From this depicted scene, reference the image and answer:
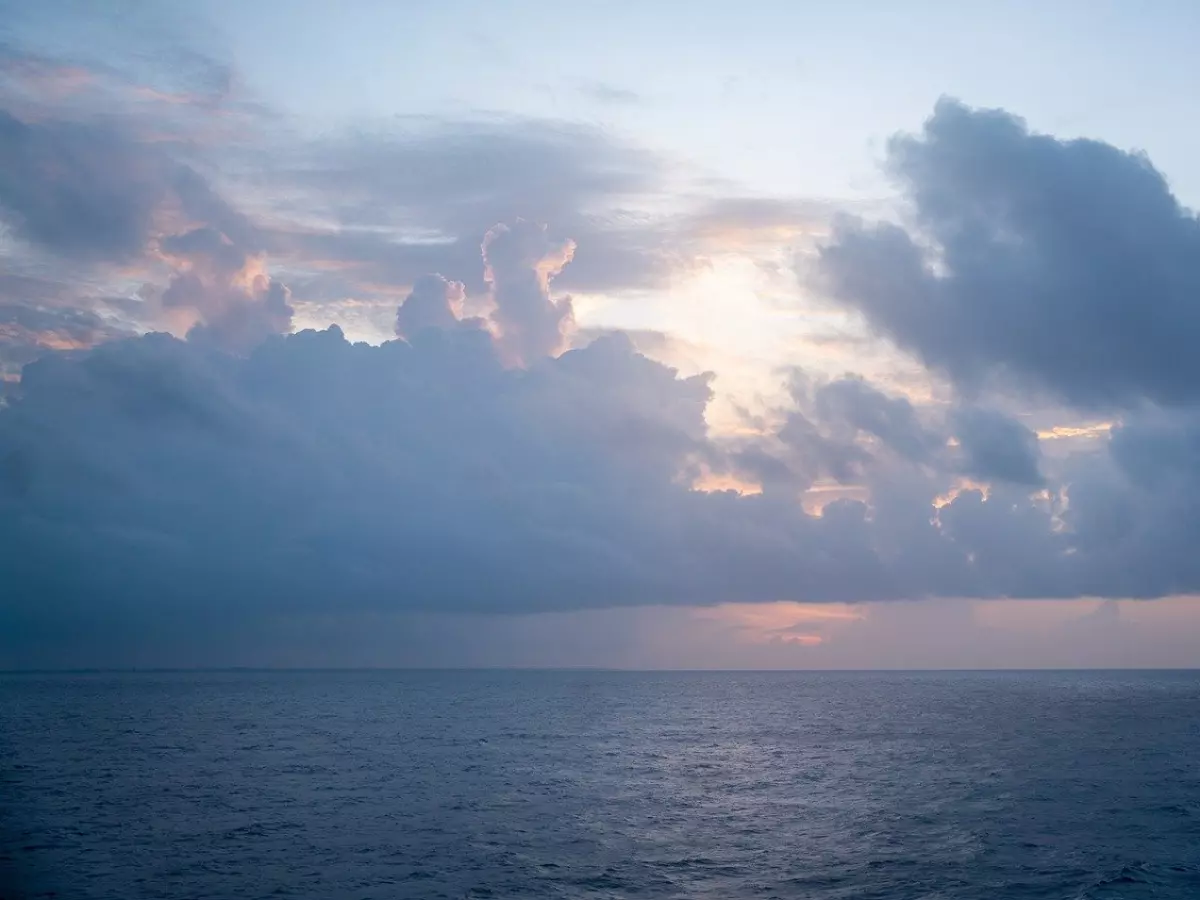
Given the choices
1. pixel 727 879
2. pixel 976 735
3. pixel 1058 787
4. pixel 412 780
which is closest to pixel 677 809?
pixel 727 879

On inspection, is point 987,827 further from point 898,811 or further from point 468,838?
point 468,838

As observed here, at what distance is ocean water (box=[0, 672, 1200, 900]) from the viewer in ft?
149

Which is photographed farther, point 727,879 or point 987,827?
point 987,827

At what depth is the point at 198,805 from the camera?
219ft

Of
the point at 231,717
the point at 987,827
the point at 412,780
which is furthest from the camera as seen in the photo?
the point at 231,717

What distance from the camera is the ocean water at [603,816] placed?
149 feet

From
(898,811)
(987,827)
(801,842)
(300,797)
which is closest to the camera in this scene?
(801,842)

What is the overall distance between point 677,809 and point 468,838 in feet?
52.7

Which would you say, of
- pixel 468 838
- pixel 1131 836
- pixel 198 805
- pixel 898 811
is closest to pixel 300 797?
pixel 198 805

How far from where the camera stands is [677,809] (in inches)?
2547

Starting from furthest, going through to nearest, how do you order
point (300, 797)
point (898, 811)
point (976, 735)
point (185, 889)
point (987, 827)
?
point (976, 735), point (300, 797), point (898, 811), point (987, 827), point (185, 889)

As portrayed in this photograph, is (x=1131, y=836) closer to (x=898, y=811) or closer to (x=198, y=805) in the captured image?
(x=898, y=811)

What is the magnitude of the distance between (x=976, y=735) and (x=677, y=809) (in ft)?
234

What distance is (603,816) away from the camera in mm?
61906
